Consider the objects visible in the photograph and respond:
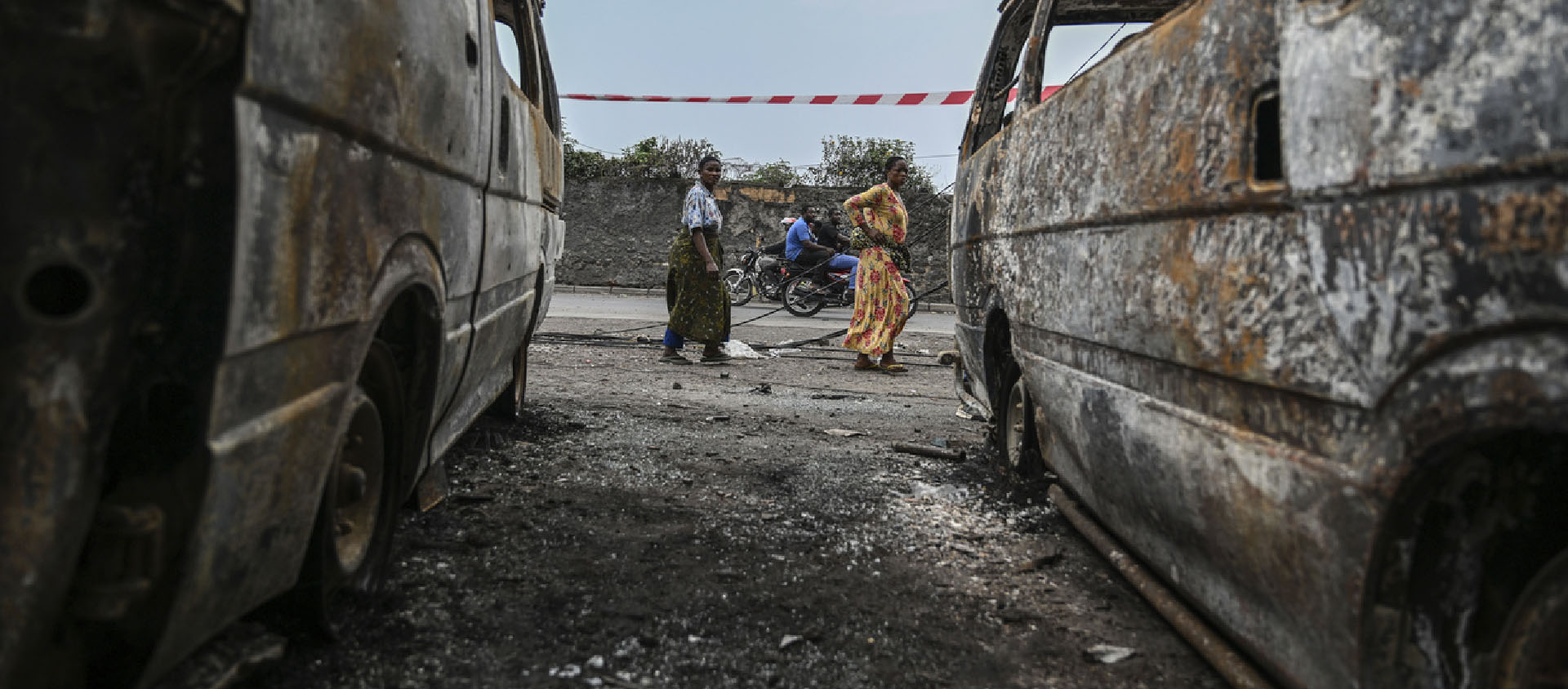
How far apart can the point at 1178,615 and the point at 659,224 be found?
52.7ft

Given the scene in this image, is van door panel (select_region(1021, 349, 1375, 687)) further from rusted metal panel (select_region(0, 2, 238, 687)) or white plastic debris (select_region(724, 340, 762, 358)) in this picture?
white plastic debris (select_region(724, 340, 762, 358))

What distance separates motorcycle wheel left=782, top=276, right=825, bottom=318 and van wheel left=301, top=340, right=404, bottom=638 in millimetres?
11966

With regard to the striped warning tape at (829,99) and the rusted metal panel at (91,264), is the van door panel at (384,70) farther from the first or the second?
the striped warning tape at (829,99)

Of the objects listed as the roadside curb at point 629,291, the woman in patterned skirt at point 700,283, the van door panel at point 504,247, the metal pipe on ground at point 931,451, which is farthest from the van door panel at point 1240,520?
the roadside curb at point 629,291

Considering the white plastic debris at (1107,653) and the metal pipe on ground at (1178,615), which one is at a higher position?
the metal pipe on ground at (1178,615)

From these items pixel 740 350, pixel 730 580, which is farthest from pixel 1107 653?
pixel 740 350

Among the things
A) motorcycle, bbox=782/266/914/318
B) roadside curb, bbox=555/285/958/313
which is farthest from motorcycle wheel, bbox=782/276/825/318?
roadside curb, bbox=555/285/958/313

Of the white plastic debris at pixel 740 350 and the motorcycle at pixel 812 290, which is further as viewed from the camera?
the motorcycle at pixel 812 290

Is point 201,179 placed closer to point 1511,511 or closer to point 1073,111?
point 1511,511

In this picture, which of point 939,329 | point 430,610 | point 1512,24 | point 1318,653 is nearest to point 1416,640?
point 1318,653

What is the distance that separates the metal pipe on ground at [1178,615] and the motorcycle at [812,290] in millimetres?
11333

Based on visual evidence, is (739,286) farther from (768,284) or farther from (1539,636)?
(1539,636)

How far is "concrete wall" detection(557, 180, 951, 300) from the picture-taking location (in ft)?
57.1

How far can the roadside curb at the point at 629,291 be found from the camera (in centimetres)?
1619
